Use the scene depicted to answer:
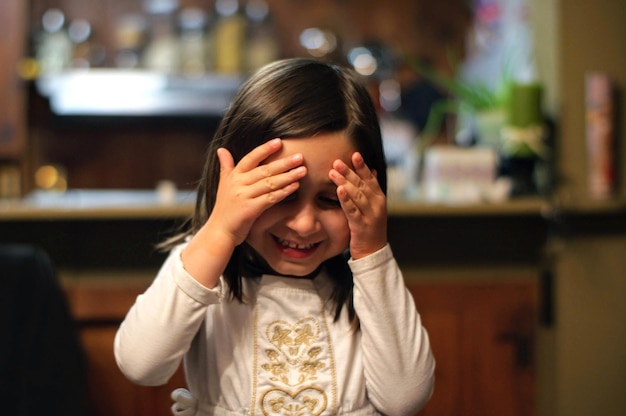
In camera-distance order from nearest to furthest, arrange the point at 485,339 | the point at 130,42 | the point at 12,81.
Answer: the point at 485,339
the point at 12,81
the point at 130,42

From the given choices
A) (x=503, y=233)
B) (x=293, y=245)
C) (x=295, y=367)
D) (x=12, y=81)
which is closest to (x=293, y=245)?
(x=293, y=245)

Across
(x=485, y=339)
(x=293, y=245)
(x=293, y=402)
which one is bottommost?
(x=485, y=339)

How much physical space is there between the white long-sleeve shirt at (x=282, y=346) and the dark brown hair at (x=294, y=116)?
31mm

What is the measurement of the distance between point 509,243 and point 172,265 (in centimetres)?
125

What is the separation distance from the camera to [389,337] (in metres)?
0.66

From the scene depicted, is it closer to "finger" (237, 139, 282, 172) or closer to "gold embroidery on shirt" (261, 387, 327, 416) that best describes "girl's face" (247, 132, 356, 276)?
"finger" (237, 139, 282, 172)

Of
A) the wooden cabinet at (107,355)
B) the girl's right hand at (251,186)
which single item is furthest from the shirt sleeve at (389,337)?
the wooden cabinet at (107,355)

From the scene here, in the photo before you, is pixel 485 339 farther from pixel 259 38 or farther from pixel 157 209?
pixel 259 38

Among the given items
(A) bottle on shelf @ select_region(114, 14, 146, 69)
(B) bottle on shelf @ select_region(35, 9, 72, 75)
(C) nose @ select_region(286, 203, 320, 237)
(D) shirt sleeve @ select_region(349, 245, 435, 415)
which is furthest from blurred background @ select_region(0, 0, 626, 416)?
(C) nose @ select_region(286, 203, 320, 237)

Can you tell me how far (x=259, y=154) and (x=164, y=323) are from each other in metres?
0.17

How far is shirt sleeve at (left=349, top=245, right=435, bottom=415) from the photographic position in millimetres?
656

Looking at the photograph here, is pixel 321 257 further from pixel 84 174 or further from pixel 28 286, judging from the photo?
pixel 84 174

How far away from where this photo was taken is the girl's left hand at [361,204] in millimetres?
616

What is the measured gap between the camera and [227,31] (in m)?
2.37
